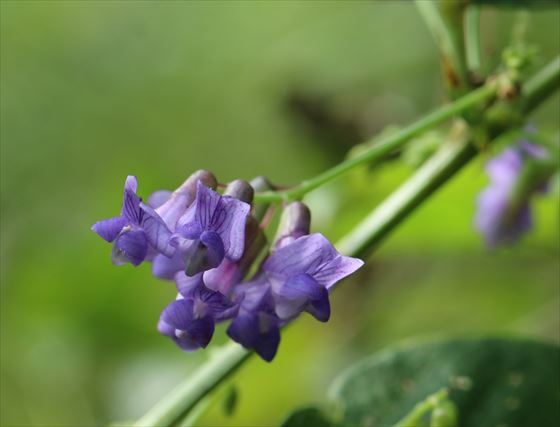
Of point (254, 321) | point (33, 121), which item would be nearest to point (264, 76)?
point (33, 121)

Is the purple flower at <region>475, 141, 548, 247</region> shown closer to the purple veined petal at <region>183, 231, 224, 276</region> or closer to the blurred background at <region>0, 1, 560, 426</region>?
the blurred background at <region>0, 1, 560, 426</region>

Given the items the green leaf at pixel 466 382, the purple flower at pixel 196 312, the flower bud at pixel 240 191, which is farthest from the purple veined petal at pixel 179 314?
the green leaf at pixel 466 382

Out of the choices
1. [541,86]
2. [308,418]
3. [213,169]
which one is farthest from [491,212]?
[213,169]

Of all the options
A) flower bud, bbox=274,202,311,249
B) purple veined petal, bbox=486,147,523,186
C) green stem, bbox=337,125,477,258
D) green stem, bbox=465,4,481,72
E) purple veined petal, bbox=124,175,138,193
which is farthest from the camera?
purple veined petal, bbox=486,147,523,186

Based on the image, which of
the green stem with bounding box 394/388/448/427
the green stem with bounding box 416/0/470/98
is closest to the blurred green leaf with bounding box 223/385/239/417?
the green stem with bounding box 394/388/448/427

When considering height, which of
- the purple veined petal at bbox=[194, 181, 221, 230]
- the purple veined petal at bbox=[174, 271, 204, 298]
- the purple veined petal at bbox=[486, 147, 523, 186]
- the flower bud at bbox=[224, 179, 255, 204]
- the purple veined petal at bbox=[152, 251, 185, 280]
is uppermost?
the purple veined petal at bbox=[194, 181, 221, 230]
